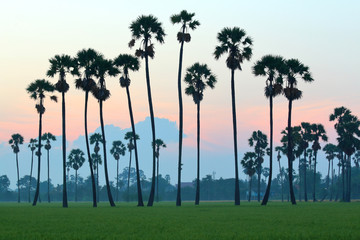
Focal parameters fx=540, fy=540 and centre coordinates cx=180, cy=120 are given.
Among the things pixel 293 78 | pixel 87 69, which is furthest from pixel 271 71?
pixel 87 69

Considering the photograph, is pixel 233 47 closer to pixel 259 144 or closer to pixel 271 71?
pixel 271 71

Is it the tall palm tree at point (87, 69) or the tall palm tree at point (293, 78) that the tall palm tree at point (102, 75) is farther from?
the tall palm tree at point (293, 78)

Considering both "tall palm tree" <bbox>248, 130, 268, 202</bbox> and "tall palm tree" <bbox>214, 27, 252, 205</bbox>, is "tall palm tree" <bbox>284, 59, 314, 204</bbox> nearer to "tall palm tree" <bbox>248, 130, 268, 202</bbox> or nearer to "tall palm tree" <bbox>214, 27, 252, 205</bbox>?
"tall palm tree" <bbox>214, 27, 252, 205</bbox>

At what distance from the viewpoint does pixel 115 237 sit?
69.2 feet

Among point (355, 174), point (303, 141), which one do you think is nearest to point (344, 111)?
point (303, 141)

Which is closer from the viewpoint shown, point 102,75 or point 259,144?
point 102,75

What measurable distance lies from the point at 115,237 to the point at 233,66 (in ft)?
157

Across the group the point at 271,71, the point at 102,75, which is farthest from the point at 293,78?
the point at 102,75

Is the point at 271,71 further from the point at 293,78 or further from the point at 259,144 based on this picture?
the point at 259,144

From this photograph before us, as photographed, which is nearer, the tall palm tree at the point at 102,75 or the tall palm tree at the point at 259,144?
the tall palm tree at the point at 102,75

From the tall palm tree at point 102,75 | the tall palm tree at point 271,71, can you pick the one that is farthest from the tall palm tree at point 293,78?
the tall palm tree at point 102,75

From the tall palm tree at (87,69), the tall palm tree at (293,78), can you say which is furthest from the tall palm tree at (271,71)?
the tall palm tree at (87,69)

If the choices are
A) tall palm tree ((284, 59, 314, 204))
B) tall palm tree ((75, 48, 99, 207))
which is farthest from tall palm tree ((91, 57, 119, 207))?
tall palm tree ((284, 59, 314, 204))

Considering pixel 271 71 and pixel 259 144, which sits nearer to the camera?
pixel 271 71
